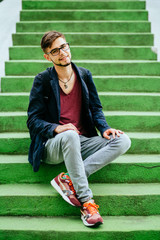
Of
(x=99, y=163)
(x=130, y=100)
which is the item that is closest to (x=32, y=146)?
(x=99, y=163)

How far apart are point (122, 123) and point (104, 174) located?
0.63 meters

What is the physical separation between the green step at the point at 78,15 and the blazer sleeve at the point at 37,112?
7.30ft

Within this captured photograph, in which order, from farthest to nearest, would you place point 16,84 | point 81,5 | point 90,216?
point 81,5
point 16,84
point 90,216

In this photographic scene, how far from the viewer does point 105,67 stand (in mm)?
2945

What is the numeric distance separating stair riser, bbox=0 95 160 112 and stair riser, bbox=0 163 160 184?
2.54 feet

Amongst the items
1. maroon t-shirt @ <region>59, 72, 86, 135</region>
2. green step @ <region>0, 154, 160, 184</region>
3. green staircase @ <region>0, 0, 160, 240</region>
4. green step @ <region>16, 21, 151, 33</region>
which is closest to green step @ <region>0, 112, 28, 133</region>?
green staircase @ <region>0, 0, 160, 240</region>

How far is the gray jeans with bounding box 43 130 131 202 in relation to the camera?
1607 millimetres

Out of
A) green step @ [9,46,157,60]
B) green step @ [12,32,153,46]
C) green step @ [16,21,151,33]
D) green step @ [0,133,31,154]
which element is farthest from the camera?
green step @ [16,21,151,33]

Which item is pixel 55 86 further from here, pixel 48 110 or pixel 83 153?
pixel 83 153

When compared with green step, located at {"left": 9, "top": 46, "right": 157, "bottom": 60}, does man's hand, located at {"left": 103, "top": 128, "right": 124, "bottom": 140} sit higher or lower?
lower

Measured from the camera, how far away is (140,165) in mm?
1993

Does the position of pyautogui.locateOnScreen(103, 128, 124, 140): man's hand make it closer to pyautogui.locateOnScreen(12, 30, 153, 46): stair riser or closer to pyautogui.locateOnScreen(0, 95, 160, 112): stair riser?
pyautogui.locateOnScreen(0, 95, 160, 112): stair riser

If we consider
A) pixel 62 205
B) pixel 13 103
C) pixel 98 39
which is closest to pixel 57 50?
pixel 13 103

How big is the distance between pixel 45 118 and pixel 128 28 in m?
2.29
